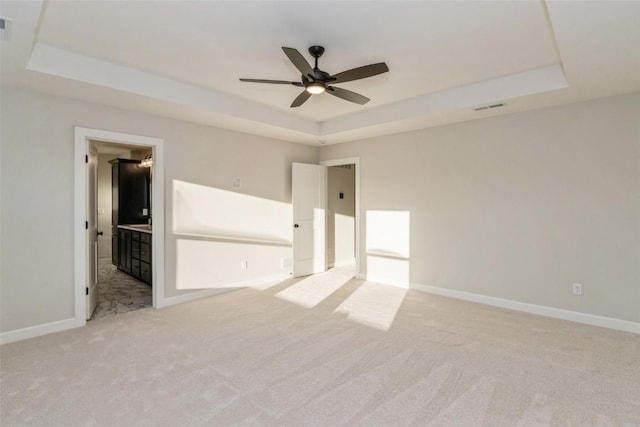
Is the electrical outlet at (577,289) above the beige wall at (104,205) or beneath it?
beneath

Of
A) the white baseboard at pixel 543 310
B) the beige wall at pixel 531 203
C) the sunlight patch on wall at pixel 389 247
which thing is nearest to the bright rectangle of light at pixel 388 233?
the sunlight patch on wall at pixel 389 247

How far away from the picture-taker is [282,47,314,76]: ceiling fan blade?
90.8 inches

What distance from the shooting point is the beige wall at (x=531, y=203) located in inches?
133

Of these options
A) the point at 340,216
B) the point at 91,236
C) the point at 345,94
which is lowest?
the point at 91,236

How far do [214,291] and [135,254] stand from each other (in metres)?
1.84

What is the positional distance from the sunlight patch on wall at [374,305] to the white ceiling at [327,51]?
2.38m

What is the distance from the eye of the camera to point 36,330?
127 inches

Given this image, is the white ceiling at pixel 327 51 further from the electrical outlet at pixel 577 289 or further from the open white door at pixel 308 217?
the electrical outlet at pixel 577 289

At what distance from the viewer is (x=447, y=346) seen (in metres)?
2.99

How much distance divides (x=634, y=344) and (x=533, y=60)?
2.76m

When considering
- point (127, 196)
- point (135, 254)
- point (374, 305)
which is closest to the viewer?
point (374, 305)

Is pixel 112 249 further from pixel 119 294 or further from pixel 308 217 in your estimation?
pixel 308 217

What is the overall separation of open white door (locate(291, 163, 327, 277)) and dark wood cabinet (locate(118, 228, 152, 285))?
2.27 metres

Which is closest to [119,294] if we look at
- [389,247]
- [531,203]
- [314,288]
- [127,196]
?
[127,196]
